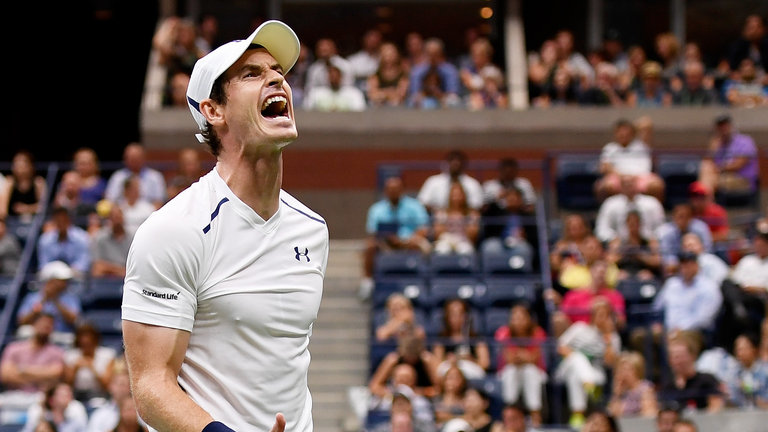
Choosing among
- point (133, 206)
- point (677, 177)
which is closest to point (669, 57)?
point (677, 177)

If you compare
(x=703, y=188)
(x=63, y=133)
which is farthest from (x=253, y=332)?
(x=63, y=133)

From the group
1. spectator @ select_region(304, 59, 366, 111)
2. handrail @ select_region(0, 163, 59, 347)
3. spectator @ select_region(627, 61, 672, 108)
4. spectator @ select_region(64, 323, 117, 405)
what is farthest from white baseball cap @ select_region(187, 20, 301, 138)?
spectator @ select_region(627, 61, 672, 108)

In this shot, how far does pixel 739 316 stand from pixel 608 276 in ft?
4.51

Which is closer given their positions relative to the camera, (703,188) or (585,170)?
(703,188)

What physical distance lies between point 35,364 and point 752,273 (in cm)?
618

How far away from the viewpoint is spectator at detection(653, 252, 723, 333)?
11.9 metres

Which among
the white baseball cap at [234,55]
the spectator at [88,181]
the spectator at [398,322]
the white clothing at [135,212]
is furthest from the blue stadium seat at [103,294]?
the white baseball cap at [234,55]

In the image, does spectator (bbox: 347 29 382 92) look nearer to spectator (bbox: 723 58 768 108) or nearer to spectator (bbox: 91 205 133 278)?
spectator (bbox: 723 58 768 108)

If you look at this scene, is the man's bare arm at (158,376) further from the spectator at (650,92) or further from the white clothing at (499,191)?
the spectator at (650,92)

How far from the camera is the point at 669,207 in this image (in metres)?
15.0

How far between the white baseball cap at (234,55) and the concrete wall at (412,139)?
1339cm

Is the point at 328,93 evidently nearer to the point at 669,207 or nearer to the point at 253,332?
the point at 669,207

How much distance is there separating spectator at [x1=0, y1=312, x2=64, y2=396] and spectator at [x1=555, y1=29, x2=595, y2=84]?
25.3 feet

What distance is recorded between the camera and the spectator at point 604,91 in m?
17.1
